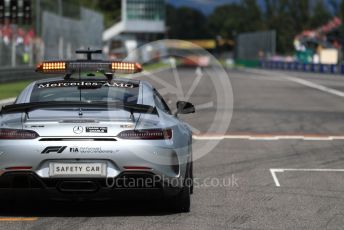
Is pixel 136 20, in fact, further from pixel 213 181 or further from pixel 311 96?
pixel 213 181

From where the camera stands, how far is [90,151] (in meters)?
6.93

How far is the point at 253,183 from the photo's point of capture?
9.54m

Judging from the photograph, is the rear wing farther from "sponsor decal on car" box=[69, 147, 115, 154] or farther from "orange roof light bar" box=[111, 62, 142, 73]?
"sponsor decal on car" box=[69, 147, 115, 154]

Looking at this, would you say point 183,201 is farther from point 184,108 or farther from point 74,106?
point 184,108

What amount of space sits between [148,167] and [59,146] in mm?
745

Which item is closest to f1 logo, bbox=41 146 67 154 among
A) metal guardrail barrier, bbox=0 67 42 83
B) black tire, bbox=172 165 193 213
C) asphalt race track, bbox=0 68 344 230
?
asphalt race track, bbox=0 68 344 230

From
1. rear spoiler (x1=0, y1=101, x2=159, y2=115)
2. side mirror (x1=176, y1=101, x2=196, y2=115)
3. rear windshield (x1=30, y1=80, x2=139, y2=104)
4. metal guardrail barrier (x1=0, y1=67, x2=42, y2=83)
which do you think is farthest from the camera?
metal guardrail barrier (x1=0, y1=67, x2=42, y2=83)

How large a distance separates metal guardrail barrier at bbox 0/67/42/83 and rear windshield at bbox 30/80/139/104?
27853 mm

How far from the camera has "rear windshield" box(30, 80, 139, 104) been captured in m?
7.83

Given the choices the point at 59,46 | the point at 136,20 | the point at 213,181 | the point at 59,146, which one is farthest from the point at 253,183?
the point at 136,20

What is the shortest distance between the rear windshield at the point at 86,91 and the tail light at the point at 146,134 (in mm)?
705

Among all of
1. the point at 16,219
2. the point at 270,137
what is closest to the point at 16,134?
the point at 16,219

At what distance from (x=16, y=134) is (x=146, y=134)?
1.06 metres

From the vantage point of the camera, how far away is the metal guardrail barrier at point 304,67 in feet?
217
